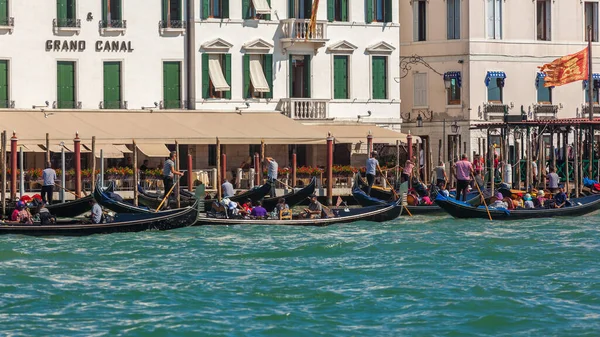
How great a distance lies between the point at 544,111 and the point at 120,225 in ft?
63.8

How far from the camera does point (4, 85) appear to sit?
3941cm

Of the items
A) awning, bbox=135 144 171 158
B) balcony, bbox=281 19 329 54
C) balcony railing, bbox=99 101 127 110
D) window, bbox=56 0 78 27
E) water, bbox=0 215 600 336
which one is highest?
window, bbox=56 0 78 27

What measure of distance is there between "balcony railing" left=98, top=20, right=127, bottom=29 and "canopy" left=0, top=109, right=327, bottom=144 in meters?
2.18

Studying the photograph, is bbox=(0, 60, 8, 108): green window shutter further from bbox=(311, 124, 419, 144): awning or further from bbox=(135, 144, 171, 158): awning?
bbox=(311, 124, 419, 144): awning

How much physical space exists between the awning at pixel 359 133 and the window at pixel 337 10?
9.71 feet

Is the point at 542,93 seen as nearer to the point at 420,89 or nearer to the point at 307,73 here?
the point at 420,89

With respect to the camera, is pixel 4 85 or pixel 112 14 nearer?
pixel 4 85

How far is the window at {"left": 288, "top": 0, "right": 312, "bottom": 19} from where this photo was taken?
4228 centimetres

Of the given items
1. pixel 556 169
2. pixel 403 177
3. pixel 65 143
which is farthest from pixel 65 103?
pixel 556 169

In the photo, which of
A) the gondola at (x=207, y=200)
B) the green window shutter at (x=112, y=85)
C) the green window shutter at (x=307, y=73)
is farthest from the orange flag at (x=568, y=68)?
the green window shutter at (x=112, y=85)

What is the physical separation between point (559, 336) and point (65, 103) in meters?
21.9

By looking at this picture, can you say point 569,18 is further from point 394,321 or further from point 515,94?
point 394,321

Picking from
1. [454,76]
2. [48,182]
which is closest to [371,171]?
[48,182]

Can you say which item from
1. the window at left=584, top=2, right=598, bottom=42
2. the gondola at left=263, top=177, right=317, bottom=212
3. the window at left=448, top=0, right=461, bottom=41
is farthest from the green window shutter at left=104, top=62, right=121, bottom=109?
the window at left=584, top=2, right=598, bottom=42
